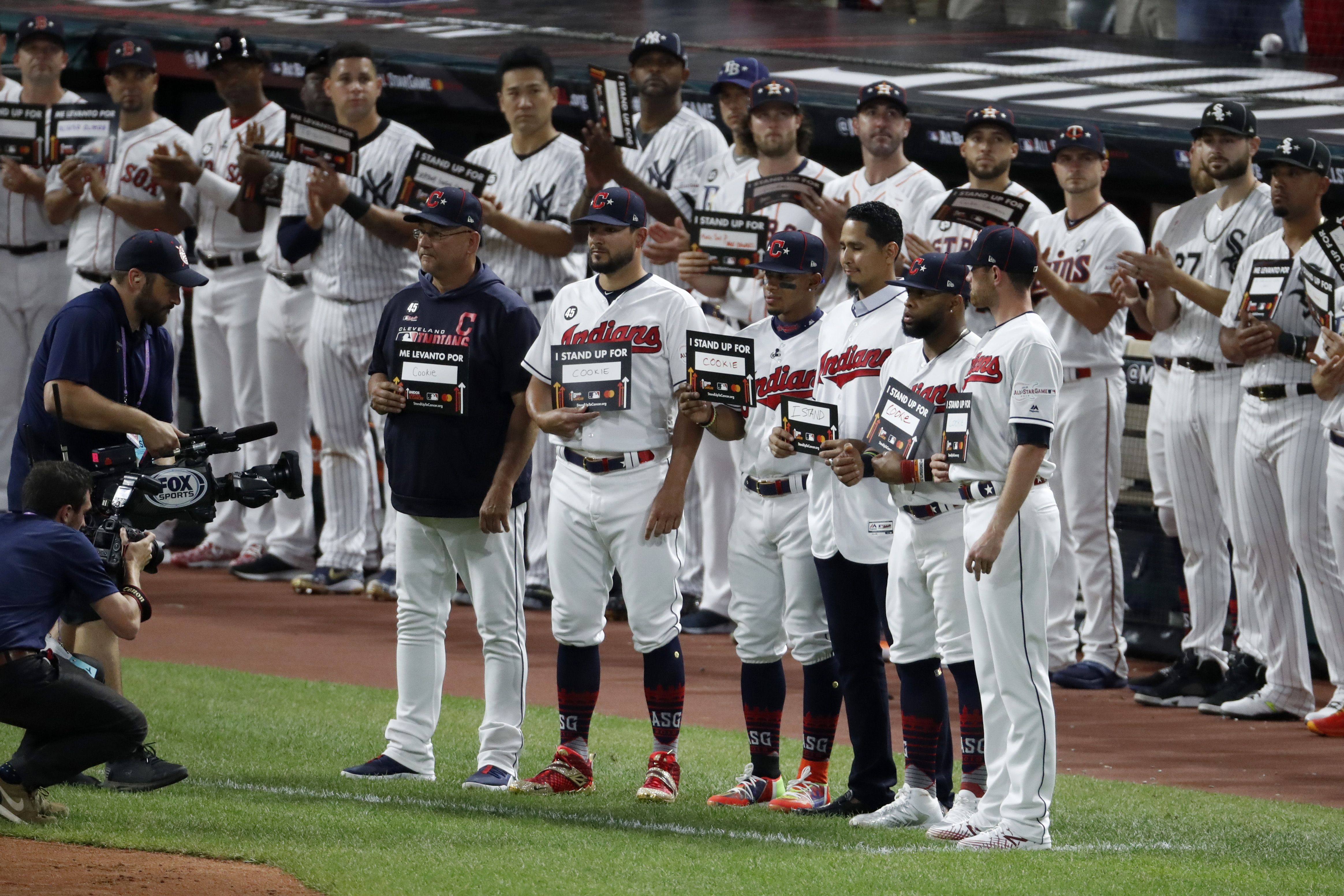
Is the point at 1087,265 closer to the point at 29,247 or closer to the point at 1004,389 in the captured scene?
the point at 1004,389

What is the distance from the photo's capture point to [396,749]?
6.72m

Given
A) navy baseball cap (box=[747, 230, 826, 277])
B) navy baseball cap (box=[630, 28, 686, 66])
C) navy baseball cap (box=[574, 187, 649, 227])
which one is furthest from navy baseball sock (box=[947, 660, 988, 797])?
navy baseball cap (box=[630, 28, 686, 66])

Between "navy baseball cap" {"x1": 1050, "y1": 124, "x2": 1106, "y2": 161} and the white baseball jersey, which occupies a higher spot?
"navy baseball cap" {"x1": 1050, "y1": 124, "x2": 1106, "y2": 161}

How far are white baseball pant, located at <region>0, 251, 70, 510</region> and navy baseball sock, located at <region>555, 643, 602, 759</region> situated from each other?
19.2 ft

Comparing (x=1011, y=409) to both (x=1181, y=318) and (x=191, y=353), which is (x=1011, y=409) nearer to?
(x=1181, y=318)

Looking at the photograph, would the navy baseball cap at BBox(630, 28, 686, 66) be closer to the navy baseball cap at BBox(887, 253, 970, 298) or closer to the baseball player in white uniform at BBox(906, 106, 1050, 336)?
the baseball player in white uniform at BBox(906, 106, 1050, 336)

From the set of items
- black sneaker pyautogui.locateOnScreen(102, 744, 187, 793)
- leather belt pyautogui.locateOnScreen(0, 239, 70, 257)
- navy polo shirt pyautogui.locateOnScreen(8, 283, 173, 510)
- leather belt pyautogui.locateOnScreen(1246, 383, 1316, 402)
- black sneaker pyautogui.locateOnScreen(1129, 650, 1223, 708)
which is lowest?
black sneaker pyautogui.locateOnScreen(1129, 650, 1223, 708)

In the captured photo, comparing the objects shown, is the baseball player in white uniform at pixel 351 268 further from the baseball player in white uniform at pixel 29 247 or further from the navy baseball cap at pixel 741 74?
the baseball player in white uniform at pixel 29 247

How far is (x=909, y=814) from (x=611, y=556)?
1438 mm

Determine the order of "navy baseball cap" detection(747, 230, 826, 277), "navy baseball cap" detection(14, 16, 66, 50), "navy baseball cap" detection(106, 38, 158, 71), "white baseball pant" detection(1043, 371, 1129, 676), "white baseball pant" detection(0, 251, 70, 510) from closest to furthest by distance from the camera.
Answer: "navy baseball cap" detection(747, 230, 826, 277) → "white baseball pant" detection(1043, 371, 1129, 676) → "navy baseball cap" detection(106, 38, 158, 71) → "navy baseball cap" detection(14, 16, 66, 50) → "white baseball pant" detection(0, 251, 70, 510)

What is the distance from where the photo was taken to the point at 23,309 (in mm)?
11273

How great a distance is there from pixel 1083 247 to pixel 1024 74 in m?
2.85

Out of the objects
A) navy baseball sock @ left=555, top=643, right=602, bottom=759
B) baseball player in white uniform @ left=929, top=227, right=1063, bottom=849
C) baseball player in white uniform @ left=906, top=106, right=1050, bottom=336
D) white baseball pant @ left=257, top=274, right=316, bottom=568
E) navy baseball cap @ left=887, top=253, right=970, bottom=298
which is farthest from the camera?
white baseball pant @ left=257, top=274, right=316, bottom=568

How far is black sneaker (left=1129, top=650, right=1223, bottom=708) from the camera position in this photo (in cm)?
866
